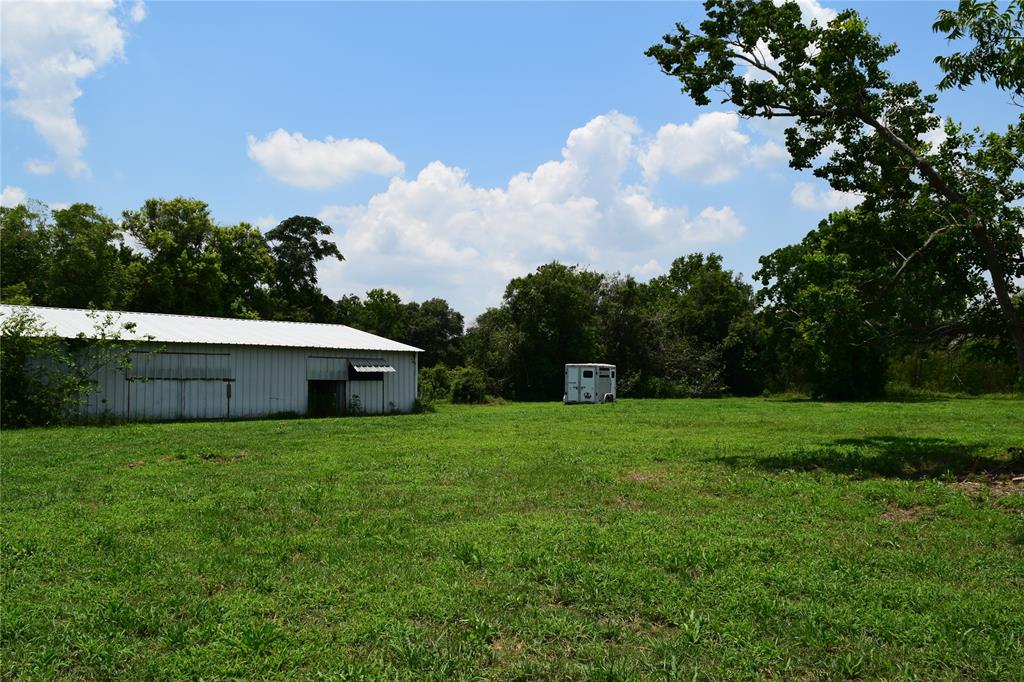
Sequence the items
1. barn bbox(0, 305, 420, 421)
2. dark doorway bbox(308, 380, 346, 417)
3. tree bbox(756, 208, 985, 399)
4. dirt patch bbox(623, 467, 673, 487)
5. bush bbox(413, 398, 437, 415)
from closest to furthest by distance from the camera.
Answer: dirt patch bbox(623, 467, 673, 487) < tree bbox(756, 208, 985, 399) < barn bbox(0, 305, 420, 421) < dark doorway bbox(308, 380, 346, 417) < bush bbox(413, 398, 437, 415)

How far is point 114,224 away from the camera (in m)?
43.3

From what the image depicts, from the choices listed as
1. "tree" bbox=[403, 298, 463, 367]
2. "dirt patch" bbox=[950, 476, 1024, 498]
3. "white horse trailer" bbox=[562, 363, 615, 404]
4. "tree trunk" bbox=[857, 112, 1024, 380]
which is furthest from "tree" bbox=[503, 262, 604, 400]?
"dirt patch" bbox=[950, 476, 1024, 498]

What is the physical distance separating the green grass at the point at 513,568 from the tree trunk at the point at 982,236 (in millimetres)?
2116

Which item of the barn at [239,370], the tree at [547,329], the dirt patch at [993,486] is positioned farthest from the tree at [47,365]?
the tree at [547,329]

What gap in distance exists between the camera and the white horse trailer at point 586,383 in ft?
125

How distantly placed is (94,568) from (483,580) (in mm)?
3251

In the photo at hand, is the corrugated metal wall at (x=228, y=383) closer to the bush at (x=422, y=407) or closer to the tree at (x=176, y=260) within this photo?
the bush at (x=422, y=407)

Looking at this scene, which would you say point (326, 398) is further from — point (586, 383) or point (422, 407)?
point (586, 383)

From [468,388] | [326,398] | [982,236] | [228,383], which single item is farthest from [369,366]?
[982,236]

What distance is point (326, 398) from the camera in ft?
94.5

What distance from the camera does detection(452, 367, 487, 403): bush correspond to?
134 ft

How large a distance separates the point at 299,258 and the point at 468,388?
22125 millimetres

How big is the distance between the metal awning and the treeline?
9.52 meters

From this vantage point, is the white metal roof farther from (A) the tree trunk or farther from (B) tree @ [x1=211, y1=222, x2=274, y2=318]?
(A) the tree trunk
